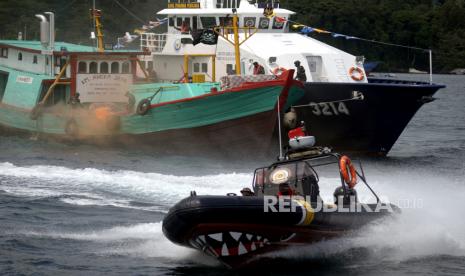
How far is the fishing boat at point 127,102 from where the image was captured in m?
33.4

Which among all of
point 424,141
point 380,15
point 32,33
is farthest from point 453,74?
point 424,141

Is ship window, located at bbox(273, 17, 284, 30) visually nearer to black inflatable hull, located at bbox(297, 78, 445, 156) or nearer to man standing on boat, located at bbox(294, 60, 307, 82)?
man standing on boat, located at bbox(294, 60, 307, 82)

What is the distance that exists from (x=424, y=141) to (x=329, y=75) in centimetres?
886

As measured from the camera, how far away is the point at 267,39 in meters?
37.0

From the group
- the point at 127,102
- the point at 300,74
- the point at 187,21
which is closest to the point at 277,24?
the point at 187,21

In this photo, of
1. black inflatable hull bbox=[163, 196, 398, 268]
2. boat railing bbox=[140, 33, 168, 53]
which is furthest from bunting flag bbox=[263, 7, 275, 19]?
black inflatable hull bbox=[163, 196, 398, 268]

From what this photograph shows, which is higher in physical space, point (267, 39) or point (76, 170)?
point (267, 39)

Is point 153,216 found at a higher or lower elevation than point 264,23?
lower

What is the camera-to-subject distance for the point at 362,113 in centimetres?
3406

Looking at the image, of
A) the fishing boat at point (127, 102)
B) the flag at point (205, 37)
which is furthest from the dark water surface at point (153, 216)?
the flag at point (205, 37)

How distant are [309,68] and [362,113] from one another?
258 centimetres

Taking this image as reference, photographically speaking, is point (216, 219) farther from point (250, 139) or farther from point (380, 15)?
point (380, 15)

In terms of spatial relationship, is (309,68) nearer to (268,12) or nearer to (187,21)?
(268,12)

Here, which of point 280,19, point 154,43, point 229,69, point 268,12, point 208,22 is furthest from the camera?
point 154,43
